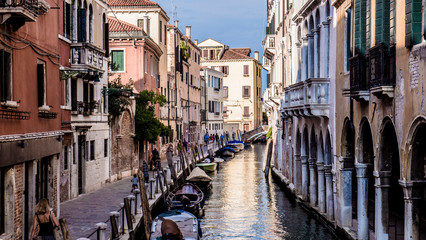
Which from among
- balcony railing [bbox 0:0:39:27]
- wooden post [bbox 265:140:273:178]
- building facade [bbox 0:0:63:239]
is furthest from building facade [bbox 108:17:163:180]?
balcony railing [bbox 0:0:39:27]

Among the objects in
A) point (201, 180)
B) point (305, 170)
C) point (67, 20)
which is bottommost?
point (201, 180)

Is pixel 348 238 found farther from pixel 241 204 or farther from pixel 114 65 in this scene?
pixel 114 65

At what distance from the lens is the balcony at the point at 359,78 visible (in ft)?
37.8

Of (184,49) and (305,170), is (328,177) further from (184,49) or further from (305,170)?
(184,49)

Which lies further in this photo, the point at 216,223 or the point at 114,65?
the point at 114,65

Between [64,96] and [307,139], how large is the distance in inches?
338

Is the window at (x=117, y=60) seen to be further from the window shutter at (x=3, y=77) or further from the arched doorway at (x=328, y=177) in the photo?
the window shutter at (x=3, y=77)

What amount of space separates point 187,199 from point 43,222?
10.1 metres

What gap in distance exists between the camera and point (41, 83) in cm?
1230

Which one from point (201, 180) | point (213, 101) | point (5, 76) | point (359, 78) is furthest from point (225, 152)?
point (5, 76)

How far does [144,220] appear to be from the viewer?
576 inches

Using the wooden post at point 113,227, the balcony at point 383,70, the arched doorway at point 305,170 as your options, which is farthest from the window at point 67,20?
the balcony at point 383,70

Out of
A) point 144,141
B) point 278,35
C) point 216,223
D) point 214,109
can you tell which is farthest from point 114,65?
point 214,109

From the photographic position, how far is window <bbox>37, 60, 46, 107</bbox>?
40.0 feet
